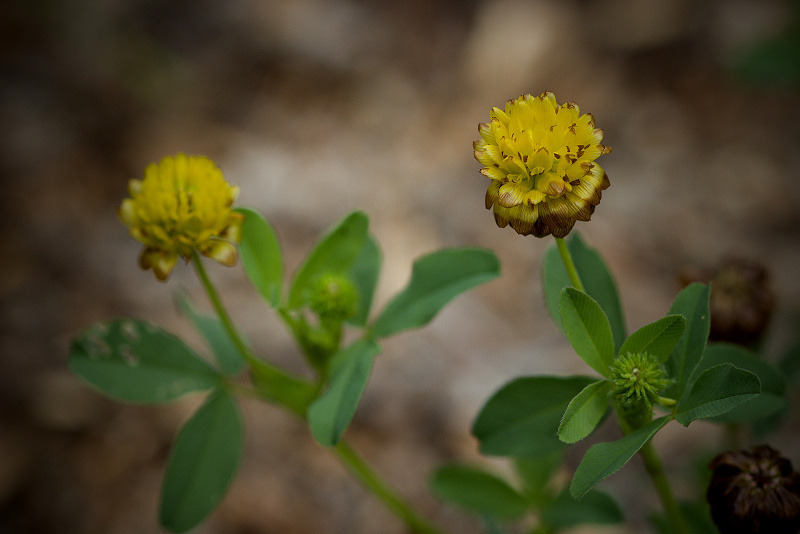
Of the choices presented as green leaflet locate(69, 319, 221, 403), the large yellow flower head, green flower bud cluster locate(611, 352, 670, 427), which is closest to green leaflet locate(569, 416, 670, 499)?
green flower bud cluster locate(611, 352, 670, 427)

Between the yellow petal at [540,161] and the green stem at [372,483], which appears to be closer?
the yellow petal at [540,161]

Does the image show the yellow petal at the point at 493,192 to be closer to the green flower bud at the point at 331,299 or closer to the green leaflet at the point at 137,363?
the green flower bud at the point at 331,299

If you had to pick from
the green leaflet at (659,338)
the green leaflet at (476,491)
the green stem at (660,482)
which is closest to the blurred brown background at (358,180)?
the green leaflet at (476,491)

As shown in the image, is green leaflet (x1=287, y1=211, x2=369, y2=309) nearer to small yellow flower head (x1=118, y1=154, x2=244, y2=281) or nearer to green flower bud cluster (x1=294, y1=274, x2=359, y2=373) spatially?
green flower bud cluster (x1=294, y1=274, x2=359, y2=373)

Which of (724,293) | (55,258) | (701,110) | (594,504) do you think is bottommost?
(55,258)

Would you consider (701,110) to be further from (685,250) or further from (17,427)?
(17,427)

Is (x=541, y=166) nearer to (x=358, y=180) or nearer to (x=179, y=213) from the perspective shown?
(x=179, y=213)

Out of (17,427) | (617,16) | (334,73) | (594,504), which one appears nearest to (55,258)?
→ (17,427)
